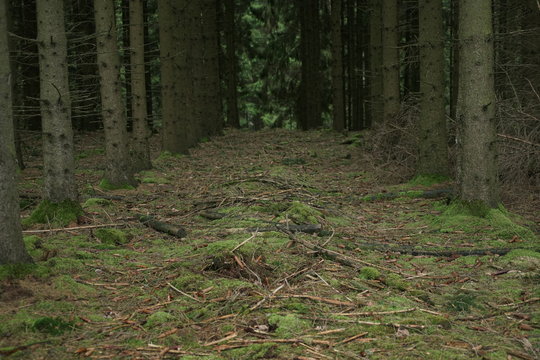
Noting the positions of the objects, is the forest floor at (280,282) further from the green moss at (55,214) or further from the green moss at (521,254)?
the green moss at (55,214)

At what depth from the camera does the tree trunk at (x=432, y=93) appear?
30.2 ft

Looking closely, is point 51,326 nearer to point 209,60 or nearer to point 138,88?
point 138,88

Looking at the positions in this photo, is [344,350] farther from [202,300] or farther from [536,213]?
[536,213]

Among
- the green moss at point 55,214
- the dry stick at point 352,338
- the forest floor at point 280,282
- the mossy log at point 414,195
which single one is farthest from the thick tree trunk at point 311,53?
the dry stick at point 352,338

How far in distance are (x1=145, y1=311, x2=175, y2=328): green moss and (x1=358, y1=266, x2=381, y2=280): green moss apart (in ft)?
6.30

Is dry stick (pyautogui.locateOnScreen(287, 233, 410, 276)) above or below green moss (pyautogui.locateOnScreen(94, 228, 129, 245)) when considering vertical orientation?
below

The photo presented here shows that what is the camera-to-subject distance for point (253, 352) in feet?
11.0

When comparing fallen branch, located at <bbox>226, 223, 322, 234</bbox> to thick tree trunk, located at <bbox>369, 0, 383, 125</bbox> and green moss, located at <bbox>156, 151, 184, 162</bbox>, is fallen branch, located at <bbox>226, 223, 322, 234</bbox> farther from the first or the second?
thick tree trunk, located at <bbox>369, 0, 383, 125</bbox>

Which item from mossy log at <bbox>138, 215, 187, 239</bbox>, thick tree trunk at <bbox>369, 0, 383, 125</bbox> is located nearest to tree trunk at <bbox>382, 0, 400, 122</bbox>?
thick tree trunk at <bbox>369, 0, 383, 125</bbox>

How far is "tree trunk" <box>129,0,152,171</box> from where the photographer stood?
39.1 feet

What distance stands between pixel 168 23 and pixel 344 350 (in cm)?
1289

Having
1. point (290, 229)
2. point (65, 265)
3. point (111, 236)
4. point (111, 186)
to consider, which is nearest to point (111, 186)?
point (111, 186)

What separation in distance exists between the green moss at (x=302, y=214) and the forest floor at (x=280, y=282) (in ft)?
0.08

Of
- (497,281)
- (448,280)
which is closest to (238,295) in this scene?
(448,280)
